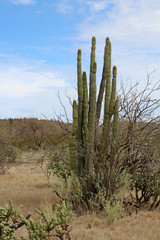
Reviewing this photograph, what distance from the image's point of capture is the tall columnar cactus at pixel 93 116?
24.2ft

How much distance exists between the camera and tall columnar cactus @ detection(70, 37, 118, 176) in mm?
7363

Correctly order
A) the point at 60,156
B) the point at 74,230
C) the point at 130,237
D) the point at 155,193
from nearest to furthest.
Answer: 1. the point at 130,237
2. the point at 74,230
3. the point at 155,193
4. the point at 60,156

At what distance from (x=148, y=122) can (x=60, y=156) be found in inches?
109

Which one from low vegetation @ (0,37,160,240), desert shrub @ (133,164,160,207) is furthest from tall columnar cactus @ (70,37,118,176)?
→ desert shrub @ (133,164,160,207)

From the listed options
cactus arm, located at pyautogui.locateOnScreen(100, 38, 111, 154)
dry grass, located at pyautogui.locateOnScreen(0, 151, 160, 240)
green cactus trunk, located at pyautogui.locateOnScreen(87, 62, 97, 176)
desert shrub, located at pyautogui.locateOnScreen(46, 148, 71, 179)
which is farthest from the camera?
desert shrub, located at pyautogui.locateOnScreen(46, 148, 71, 179)

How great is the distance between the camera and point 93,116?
741cm

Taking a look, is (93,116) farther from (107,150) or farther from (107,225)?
(107,225)

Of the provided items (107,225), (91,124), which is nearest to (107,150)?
(91,124)

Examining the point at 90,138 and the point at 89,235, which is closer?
the point at 89,235

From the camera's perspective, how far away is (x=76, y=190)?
7.45 meters

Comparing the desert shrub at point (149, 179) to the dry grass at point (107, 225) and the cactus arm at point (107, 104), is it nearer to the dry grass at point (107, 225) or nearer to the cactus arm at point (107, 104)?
the dry grass at point (107, 225)

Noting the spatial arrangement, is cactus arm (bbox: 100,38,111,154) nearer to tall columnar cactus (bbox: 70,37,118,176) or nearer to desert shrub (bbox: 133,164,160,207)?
tall columnar cactus (bbox: 70,37,118,176)

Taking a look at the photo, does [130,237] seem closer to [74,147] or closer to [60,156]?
[74,147]

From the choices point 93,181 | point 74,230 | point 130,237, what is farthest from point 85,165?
point 130,237
